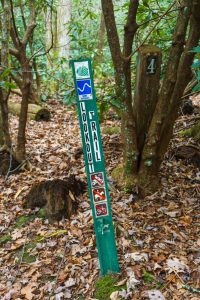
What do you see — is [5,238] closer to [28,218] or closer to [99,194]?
[28,218]

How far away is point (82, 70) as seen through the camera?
8.21ft

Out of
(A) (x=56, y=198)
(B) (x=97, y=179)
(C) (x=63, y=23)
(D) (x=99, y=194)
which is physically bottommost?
(A) (x=56, y=198)

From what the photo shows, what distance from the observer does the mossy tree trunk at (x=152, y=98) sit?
11.6 feet

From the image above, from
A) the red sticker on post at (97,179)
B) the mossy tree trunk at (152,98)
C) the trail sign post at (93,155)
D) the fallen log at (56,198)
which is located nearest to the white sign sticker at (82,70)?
the trail sign post at (93,155)

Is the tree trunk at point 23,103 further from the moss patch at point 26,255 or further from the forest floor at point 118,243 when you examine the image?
the moss patch at point 26,255

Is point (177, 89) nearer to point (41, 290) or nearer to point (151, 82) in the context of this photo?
point (151, 82)

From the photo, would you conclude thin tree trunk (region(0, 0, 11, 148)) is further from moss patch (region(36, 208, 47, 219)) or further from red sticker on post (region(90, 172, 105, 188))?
red sticker on post (region(90, 172, 105, 188))

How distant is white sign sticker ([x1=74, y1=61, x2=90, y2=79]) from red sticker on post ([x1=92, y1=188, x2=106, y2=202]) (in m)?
0.98

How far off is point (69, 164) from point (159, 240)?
2258mm

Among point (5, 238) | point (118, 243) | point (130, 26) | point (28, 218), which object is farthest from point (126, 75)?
point (5, 238)

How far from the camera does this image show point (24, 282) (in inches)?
130

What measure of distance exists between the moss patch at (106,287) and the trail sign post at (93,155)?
187 millimetres

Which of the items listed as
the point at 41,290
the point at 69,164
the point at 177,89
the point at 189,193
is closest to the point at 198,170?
the point at 189,193

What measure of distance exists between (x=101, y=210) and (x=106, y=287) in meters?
0.79
